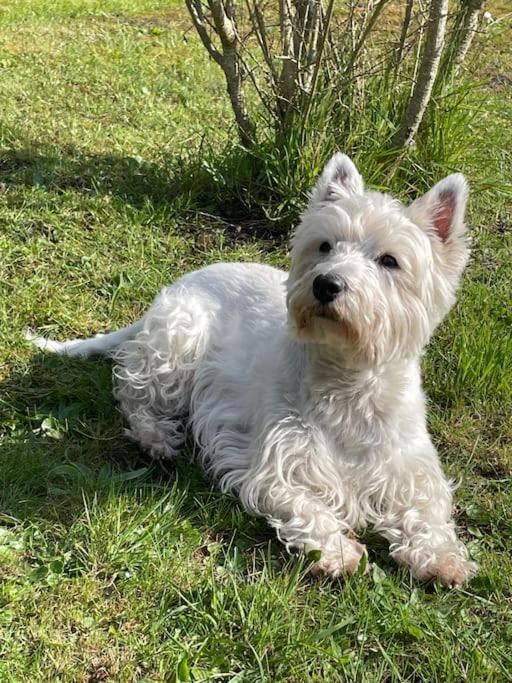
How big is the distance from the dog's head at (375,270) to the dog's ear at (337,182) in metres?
0.02

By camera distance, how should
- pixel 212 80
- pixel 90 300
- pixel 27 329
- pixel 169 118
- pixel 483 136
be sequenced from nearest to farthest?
pixel 27 329 < pixel 90 300 < pixel 483 136 < pixel 169 118 < pixel 212 80

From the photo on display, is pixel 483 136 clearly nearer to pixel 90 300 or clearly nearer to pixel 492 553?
pixel 90 300

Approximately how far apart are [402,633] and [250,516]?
75cm

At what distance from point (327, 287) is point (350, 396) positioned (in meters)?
0.51

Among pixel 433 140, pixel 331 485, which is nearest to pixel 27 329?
pixel 331 485

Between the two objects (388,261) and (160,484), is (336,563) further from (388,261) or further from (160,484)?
(388,261)

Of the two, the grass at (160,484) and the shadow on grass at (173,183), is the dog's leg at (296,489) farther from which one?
the shadow on grass at (173,183)

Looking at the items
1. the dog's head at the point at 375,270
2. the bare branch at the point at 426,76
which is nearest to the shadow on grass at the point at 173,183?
the bare branch at the point at 426,76

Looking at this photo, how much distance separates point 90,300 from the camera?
446cm

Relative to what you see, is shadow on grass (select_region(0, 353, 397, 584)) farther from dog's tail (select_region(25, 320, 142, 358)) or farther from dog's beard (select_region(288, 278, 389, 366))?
dog's beard (select_region(288, 278, 389, 366))

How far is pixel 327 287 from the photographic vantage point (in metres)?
2.67

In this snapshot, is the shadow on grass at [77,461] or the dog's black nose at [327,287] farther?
the shadow on grass at [77,461]

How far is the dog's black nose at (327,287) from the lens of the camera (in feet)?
8.71

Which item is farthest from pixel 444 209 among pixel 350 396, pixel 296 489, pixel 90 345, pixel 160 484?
pixel 90 345
